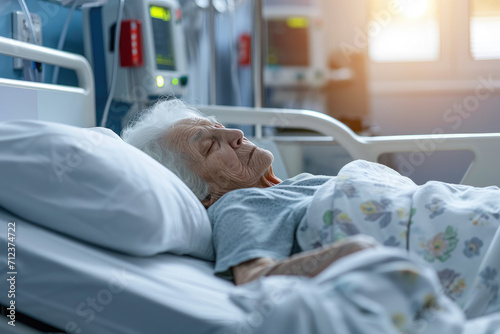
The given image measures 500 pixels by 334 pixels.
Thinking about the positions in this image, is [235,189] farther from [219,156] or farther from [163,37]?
[163,37]

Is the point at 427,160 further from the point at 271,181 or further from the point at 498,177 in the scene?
the point at 271,181

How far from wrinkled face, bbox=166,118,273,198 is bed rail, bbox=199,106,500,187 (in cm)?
64

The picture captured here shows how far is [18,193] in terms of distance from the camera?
3.42 ft

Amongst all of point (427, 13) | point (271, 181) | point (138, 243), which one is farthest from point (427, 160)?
point (138, 243)

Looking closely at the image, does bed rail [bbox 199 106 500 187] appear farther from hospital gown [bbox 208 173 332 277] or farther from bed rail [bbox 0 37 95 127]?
hospital gown [bbox 208 173 332 277]

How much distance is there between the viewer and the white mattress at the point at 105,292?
2.94ft

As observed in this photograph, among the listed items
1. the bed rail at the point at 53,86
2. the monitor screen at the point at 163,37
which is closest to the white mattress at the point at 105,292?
the bed rail at the point at 53,86

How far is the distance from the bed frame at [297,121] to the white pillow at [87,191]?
54 cm

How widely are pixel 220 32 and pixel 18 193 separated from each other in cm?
293

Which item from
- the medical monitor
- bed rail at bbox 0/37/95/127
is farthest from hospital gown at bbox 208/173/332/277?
the medical monitor

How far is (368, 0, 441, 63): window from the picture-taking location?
4.67 m

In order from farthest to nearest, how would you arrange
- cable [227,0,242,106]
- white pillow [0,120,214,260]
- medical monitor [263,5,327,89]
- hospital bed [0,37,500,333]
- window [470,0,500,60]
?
medical monitor [263,5,327,89], window [470,0,500,60], cable [227,0,242,106], white pillow [0,120,214,260], hospital bed [0,37,500,333]

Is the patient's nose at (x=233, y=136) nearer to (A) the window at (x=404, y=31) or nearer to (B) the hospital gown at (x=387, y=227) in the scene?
(B) the hospital gown at (x=387, y=227)

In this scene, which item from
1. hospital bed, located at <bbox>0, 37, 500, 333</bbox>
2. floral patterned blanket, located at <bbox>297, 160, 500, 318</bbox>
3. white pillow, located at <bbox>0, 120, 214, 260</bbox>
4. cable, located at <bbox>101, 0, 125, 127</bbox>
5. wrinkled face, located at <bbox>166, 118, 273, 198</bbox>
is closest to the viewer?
hospital bed, located at <bbox>0, 37, 500, 333</bbox>
